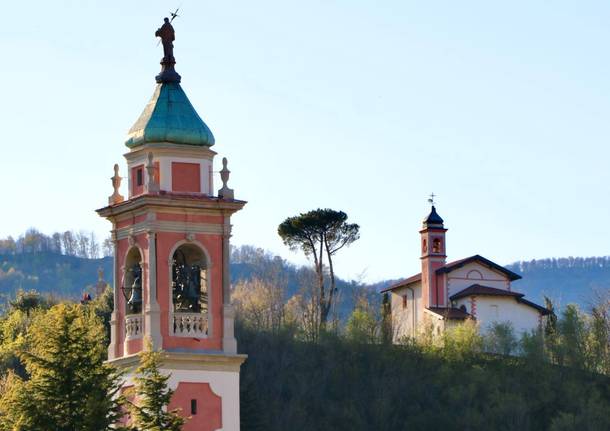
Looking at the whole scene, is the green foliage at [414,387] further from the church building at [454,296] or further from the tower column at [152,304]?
the tower column at [152,304]

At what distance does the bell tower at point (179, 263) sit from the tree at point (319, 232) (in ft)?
317

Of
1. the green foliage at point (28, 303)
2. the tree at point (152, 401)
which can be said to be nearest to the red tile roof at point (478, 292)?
the green foliage at point (28, 303)

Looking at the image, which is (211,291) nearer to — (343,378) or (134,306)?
(134,306)

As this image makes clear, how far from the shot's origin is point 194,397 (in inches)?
1844

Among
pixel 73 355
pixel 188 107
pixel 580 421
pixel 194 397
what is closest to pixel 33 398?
pixel 73 355

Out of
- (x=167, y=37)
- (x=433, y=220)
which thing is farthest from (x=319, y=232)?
(x=167, y=37)

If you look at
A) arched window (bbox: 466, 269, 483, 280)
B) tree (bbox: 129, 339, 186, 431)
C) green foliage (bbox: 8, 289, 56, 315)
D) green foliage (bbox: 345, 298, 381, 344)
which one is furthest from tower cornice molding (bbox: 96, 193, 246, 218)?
arched window (bbox: 466, 269, 483, 280)

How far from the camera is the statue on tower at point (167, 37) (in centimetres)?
4912

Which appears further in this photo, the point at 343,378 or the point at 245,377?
the point at 343,378

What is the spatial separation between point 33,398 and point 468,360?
90.4m

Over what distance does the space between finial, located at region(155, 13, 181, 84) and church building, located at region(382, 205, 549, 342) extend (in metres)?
88.0

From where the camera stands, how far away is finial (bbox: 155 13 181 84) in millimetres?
49031

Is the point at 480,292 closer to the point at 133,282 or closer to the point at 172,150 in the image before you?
the point at 133,282

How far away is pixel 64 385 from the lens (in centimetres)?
4412
